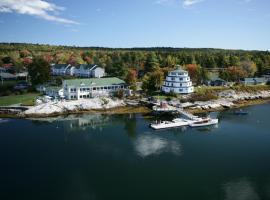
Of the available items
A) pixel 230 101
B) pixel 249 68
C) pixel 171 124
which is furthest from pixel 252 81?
pixel 171 124

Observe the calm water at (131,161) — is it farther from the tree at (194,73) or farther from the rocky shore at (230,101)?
the tree at (194,73)

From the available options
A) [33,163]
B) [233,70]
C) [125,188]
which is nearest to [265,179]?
[125,188]

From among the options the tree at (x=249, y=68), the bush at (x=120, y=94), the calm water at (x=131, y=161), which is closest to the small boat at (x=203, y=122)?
the calm water at (x=131, y=161)

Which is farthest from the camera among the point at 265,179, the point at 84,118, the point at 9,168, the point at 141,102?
the point at 141,102

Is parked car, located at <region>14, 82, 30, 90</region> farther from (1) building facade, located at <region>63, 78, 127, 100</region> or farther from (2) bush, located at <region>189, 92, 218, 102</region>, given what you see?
(2) bush, located at <region>189, 92, 218, 102</region>

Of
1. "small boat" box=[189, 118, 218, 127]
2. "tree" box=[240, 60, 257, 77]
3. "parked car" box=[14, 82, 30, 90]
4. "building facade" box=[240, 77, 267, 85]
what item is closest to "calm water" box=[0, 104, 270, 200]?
"small boat" box=[189, 118, 218, 127]

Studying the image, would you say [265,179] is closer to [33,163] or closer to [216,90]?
[33,163]
